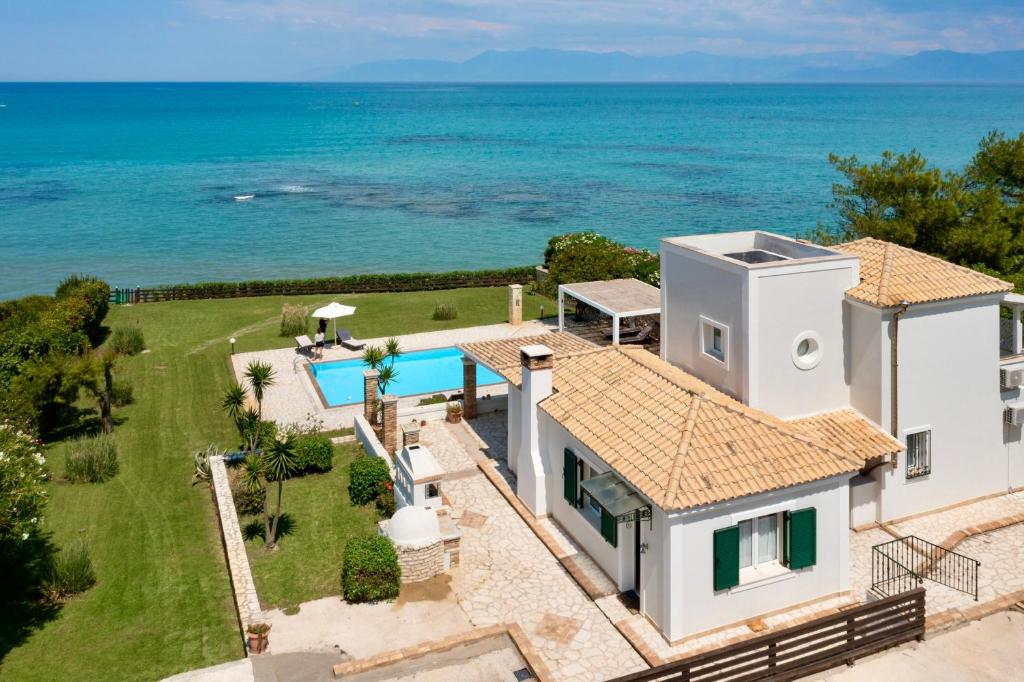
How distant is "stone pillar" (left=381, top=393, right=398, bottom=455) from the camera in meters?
22.4

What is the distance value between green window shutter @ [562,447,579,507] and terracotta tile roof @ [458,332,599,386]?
10.9 ft

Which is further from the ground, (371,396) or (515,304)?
(515,304)

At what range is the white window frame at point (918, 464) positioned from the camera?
57.6 feet

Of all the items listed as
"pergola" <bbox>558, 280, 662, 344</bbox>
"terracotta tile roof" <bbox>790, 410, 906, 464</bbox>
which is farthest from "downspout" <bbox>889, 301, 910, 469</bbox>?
"pergola" <bbox>558, 280, 662, 344</bbox>

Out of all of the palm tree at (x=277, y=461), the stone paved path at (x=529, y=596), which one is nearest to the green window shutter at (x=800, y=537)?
the stone paved path at (x=529, y=596)

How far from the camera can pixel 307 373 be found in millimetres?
30453

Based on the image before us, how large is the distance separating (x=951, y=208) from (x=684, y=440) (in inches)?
725

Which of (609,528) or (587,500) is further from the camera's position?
(587,500)

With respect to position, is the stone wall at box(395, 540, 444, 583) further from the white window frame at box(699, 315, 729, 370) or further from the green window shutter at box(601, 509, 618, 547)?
the white window frame at box(699, 315, 729, 370)

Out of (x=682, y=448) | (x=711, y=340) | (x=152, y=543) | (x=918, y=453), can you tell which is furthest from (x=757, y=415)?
(x=152, y=543)

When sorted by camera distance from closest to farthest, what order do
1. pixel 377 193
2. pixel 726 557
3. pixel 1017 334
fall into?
pixel 726 557 → pixel 1017 334 → pixel 377 193

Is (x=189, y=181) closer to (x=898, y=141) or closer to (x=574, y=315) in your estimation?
(x=574, y=315)

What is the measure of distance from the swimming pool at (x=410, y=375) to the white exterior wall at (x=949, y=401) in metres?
13.8

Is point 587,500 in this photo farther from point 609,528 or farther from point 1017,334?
point 1017,334
